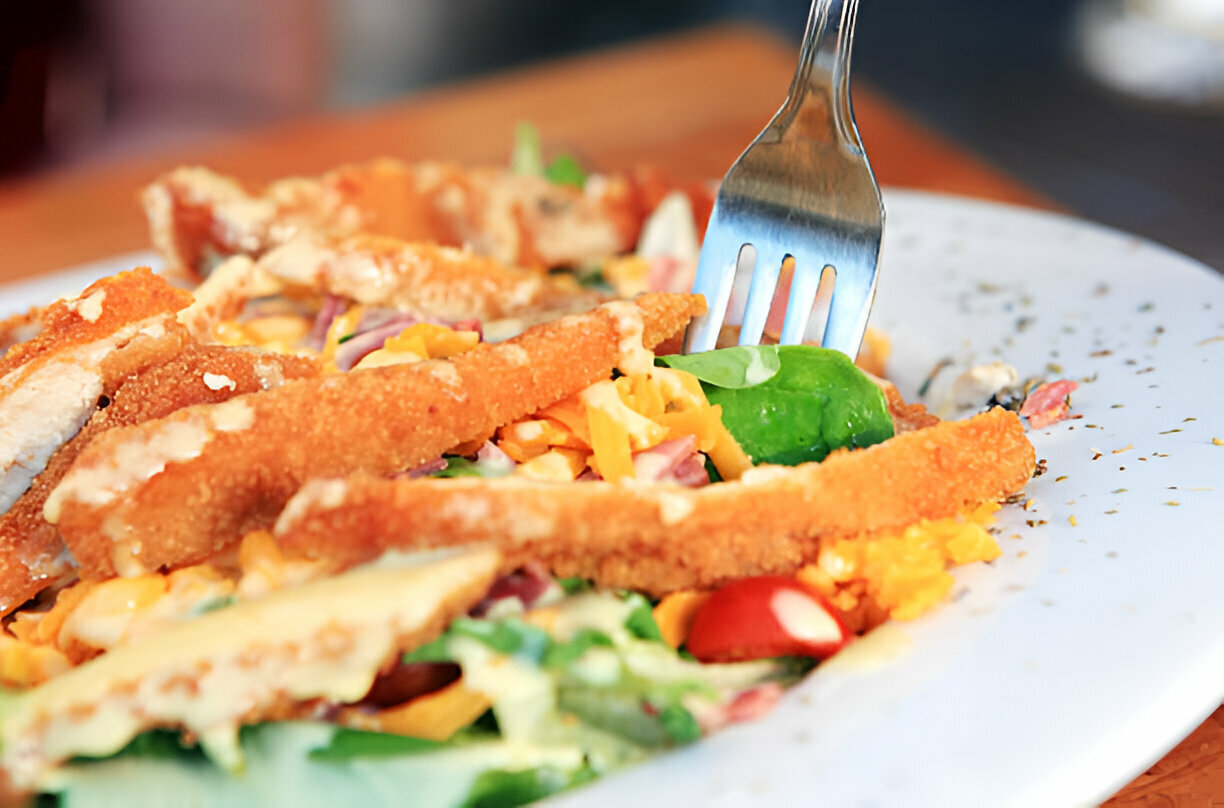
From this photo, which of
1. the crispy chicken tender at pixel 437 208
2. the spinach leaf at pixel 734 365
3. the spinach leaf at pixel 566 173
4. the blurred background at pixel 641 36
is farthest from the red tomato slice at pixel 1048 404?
the blurred background at pixel 641 36

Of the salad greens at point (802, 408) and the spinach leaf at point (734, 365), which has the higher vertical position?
the spinach leaf at point (734, 365)

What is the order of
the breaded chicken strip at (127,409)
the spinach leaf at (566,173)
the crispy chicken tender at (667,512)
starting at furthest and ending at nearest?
1. the spinach leaf at (566,173)
2. the breaded chicken strip at (127,409)
3. the crispy chicken tender at (667,512)

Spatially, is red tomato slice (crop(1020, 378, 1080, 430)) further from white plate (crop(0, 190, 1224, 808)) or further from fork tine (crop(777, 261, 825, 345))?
fork tine (crop(777, 261, 825, 345))

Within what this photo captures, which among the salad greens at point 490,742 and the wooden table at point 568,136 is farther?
the wooden table at point 568,136

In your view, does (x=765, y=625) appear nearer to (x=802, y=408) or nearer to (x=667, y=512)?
(x=667, y=512)

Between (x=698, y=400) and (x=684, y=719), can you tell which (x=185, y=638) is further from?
(x=698, y=400)

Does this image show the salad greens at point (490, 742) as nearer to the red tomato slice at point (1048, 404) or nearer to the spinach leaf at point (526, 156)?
the red tomato slice at point (1048, 404)
